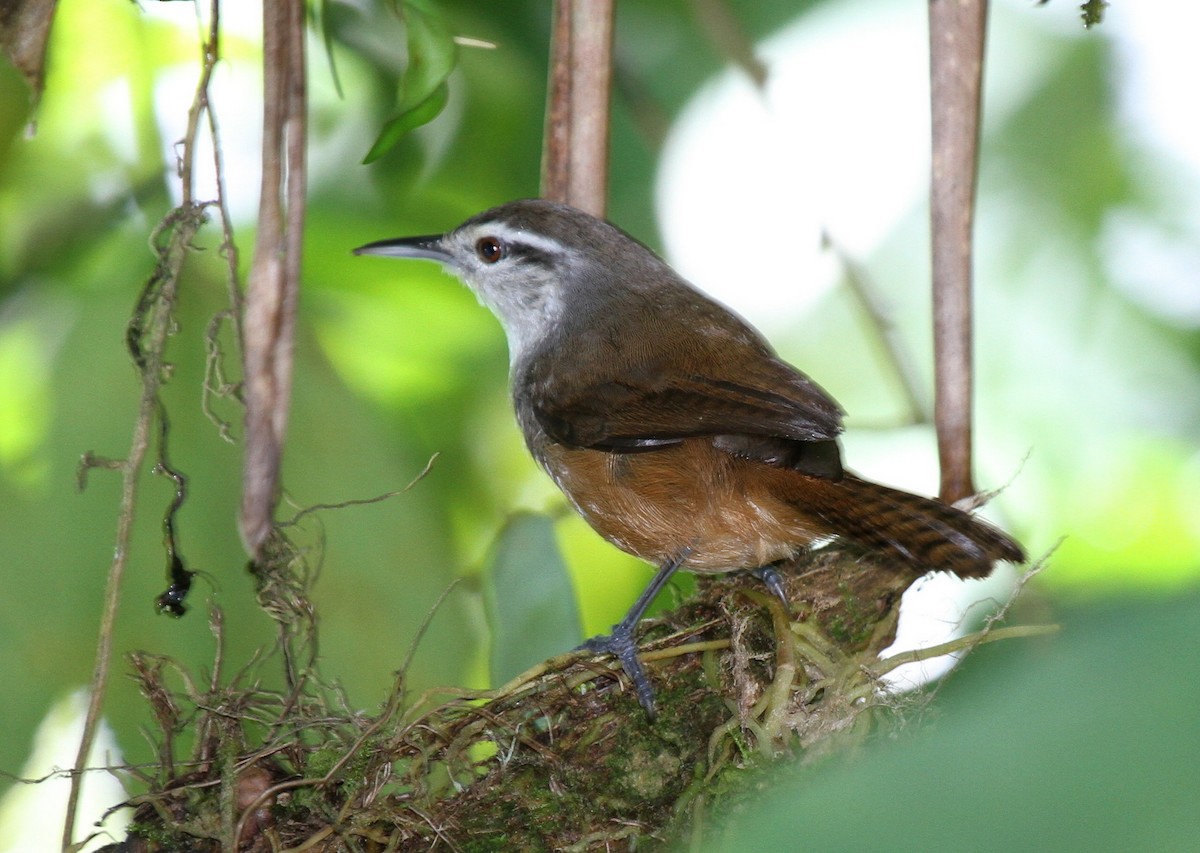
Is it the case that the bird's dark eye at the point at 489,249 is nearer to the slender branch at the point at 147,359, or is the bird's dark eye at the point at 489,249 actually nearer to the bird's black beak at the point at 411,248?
the bird's black beak at the point at 411,248

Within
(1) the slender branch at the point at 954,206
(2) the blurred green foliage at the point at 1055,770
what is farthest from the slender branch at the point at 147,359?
(2) the blurred green foliage at the point at 1055,770

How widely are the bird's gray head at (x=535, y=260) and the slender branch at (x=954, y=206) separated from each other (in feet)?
2.65

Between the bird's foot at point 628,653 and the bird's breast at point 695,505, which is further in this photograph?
the bird's breast at point 695,505

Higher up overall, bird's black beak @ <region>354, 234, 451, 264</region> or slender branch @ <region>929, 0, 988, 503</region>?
bird's black beak @ <region>354, 234, 451, 264</region>

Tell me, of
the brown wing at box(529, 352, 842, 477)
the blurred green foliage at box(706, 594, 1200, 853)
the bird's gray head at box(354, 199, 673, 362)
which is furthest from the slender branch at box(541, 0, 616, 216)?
the blurred green foliage at box(706, 594, 1200, 853)

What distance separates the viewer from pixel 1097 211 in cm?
306

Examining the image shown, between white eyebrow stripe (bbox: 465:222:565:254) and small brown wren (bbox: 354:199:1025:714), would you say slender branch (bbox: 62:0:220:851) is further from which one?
white eyebrow stripe (bbox: 465:222:565:254)

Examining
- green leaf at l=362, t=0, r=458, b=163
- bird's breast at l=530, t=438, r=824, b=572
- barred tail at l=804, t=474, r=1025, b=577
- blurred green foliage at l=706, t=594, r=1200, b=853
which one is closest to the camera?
blurred green foliage at l=706, t=594, r=1200, b=853

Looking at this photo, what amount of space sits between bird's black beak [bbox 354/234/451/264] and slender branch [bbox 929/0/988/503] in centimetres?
120

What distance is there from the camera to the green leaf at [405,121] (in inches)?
80.2

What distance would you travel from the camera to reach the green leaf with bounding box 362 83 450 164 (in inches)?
80.2

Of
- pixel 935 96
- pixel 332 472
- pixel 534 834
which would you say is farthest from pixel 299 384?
pixel 935 96

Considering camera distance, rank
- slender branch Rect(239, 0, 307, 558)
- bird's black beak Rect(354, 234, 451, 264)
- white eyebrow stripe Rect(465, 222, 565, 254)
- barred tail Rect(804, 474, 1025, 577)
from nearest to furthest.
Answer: slender branch Rect(239, 0, 307, 558)
barred tail Rect(804, 474, 1025, 577)
bird's black beak Rect(354, 234, 451, 264)
white eyebrow stripe Rect(465, 222, 565, 254)

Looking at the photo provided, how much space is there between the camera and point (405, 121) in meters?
2.06
